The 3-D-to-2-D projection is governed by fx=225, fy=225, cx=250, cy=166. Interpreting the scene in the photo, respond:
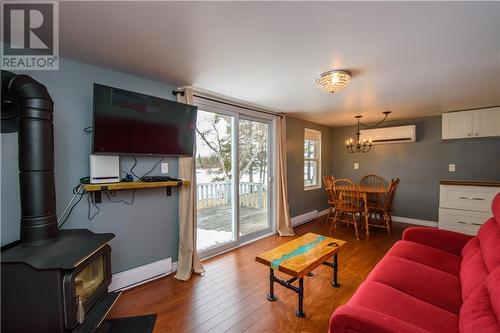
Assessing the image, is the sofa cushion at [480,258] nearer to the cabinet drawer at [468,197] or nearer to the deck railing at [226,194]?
the cabinet drawer at [468,197]

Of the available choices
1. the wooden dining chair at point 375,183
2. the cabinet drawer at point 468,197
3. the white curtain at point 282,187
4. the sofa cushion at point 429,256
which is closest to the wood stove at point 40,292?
the sofa cushion at point 429,256

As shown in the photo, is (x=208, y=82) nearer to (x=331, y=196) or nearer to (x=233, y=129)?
(x=233, y=129)

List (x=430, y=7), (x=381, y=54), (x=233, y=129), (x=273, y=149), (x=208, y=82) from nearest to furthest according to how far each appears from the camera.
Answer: (x=430, y=7), (x=381, y=54), (x=208, y=82), (x=233, y=129), (x=273, y=149)

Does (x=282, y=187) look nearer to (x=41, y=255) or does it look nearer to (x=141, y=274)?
(x=141, y=274)

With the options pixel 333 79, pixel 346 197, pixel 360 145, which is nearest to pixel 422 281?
pixel 333 79

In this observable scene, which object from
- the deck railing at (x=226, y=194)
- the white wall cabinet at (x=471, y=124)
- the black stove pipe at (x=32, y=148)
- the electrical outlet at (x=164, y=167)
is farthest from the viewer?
the white wall cabinet at (x=471, y=124)

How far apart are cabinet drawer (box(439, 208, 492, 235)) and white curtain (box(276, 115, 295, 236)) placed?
2538mm

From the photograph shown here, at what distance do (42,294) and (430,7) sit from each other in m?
2.74

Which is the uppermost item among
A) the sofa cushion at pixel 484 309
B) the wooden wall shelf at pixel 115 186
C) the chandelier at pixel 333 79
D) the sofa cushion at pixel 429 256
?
the chandelier at pixel 333 79

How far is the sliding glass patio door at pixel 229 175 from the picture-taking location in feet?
10.00

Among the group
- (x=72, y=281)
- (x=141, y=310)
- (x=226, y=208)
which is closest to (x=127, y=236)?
(x=141, y=310)

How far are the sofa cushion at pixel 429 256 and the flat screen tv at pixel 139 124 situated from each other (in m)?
2.28

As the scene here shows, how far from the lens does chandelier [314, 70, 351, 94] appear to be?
6.89ft

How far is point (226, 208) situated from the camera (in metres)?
3.40
